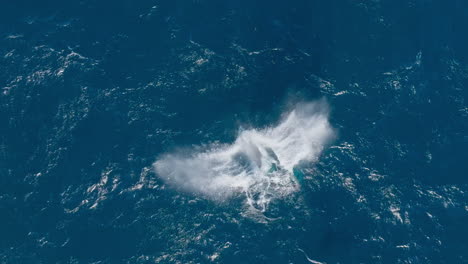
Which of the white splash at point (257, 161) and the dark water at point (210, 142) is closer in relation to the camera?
the dark water at point (210, 142)

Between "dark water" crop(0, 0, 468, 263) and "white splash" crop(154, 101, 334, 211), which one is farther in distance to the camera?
"white splash" crop(154, 101, 334, 211)

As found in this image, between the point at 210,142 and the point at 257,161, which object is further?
the point at 257,161

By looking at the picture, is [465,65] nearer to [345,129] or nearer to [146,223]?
[345,129]

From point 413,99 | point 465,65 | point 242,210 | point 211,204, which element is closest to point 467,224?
point 413,99
